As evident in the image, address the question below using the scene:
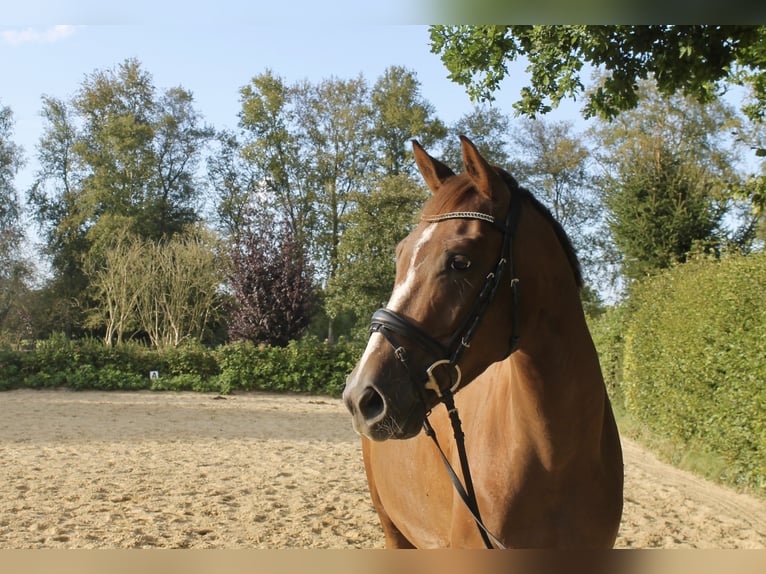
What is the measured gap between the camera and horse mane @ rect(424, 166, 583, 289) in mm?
1885

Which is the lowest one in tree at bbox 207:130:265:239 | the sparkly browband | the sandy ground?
the sandy ground

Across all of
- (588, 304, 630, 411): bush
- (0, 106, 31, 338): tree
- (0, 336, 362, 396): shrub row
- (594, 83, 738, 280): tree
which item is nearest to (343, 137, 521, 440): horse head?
(588, 304, 630, 411): bush

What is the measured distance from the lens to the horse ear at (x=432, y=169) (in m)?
2.04

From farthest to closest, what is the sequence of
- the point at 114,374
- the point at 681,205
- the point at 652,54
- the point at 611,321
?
1. the point at 114,374
2. the point at 681,205
3. the point at 611,321
4. the point at 652,54

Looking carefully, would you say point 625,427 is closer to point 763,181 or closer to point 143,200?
point 763,181

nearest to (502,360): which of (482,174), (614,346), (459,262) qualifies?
(459,262)

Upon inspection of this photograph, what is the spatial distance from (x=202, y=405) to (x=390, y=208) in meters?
12.6

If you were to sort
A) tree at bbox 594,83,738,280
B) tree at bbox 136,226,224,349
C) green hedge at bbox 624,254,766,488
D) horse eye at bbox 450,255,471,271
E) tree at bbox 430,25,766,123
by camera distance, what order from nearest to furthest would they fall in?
1. horse eye at bbox 450,255,471,271
2. tree at bbox 430,25,766,123
3. green hedge at bbox 624,254,766,488
4. tree at bbox 594,83,738,280
5. tree at bbox 136,226,224,349

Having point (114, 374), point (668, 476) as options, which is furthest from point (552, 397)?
point (114, 374)

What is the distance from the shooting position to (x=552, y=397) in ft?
6.29

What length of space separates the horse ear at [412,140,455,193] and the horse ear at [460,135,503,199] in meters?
0.14

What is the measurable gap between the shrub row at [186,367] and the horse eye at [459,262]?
18.5 m

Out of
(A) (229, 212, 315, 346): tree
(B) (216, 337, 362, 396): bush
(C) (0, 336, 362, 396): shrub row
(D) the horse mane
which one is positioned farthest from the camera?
(A) (229, 212, 315, 346): tree

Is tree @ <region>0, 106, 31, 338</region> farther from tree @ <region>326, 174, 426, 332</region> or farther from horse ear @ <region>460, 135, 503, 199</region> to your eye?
horse ear @ <region>460, 135, 503, 199</region>
